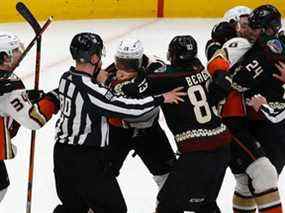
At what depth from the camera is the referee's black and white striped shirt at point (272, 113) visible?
3.47m

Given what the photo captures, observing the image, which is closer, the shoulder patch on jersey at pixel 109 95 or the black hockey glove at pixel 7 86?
the shoulder patch on jersey at pixel 109 95

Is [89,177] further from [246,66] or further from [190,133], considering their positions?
[246,66]

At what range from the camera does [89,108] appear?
3.17 metres

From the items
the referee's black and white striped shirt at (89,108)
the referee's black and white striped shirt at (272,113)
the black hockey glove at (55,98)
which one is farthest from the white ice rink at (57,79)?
the referee's black and white striped shirt at (89,108)

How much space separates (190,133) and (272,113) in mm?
447

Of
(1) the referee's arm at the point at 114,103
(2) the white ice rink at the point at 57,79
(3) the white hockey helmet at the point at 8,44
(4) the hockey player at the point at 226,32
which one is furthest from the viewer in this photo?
(2) the white ice rink at the point at 57,79

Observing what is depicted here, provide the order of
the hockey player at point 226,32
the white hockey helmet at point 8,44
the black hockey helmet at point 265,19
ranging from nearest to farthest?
the white hockey helmet at point 8,44 < the black hockey helmet at point 265,19 < the hockey player at point 226,32

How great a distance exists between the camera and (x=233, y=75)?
3.50 metres

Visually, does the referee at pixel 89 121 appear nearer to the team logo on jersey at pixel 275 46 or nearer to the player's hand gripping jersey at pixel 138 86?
the player's hand gripping jersey at pixel 138 86

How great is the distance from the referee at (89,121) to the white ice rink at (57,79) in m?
0.92

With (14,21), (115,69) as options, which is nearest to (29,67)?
(14,21)

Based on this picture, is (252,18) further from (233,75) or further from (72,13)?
(72,13)

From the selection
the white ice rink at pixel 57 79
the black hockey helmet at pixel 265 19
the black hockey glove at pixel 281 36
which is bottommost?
the white ice rink at pixel 57 79

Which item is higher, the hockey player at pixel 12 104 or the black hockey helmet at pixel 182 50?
the black hockey helmet at pixel 182 50
